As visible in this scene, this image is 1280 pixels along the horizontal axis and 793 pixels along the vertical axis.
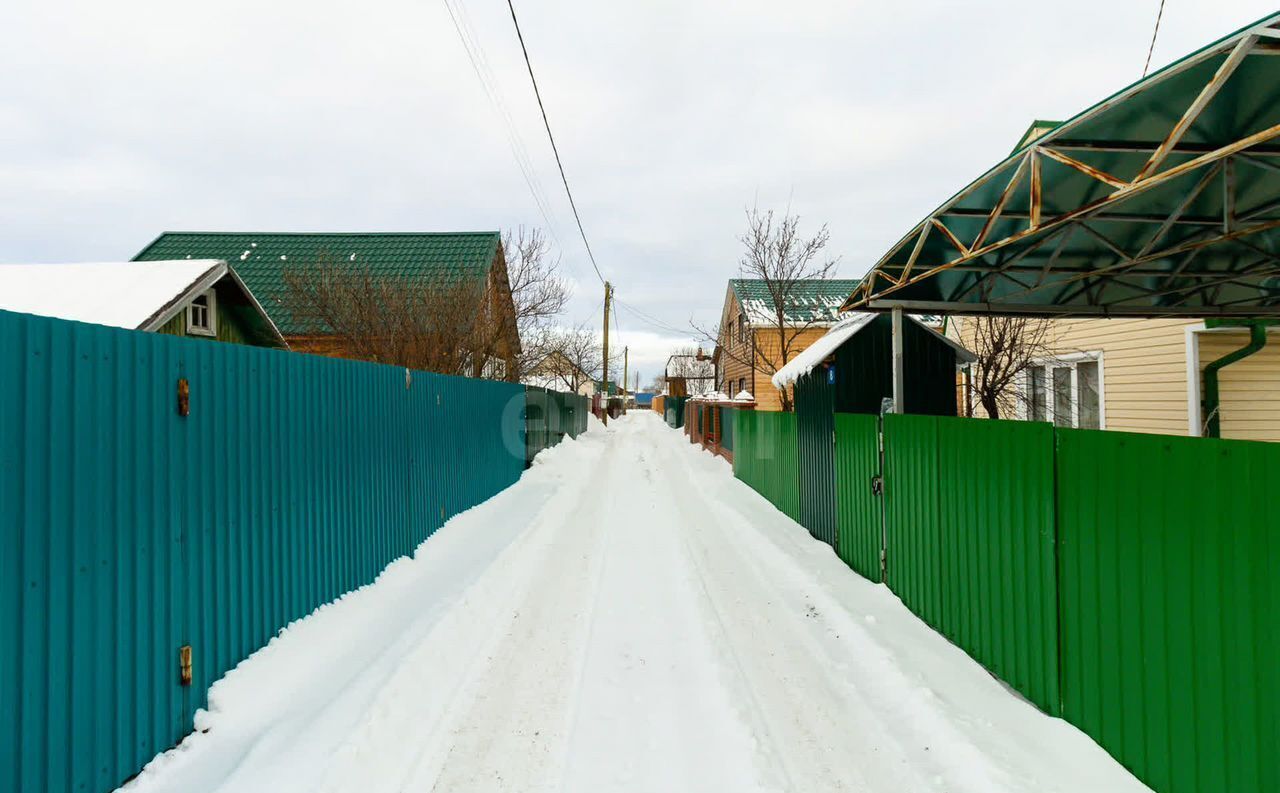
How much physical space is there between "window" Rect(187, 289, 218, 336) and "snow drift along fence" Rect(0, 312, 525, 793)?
31.1 ft

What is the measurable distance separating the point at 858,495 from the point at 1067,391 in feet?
30.0

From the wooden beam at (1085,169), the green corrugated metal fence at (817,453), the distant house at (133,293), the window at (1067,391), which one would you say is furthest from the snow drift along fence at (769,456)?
the distant house at (133,293)

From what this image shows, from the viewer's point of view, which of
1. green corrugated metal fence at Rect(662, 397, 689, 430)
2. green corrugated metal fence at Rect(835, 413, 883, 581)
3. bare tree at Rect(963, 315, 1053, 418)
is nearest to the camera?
green corrugated metal fence at Rect(835, 413, 883, 581)

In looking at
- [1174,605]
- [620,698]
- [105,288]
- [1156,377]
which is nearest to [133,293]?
A: [105,288]

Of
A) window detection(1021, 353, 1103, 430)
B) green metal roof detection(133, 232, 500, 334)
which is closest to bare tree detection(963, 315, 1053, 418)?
window detection(1021, 353, 1103, 430)

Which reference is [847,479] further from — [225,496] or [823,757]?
[225,496]

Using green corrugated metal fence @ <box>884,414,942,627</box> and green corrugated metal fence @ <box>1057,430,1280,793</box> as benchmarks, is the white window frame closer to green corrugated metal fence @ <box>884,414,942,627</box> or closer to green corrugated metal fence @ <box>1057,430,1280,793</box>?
green corrugated metal fence @ <box>884,414,942,627</box>

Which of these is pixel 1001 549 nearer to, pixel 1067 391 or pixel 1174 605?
pixel 1174 605

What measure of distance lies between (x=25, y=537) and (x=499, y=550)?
5081mm

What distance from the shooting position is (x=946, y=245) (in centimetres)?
656

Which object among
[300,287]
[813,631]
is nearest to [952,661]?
[813,631]

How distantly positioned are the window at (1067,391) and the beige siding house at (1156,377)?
21mm

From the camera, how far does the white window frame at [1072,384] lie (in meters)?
11.2

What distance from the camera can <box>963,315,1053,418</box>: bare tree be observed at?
35.2 ft
